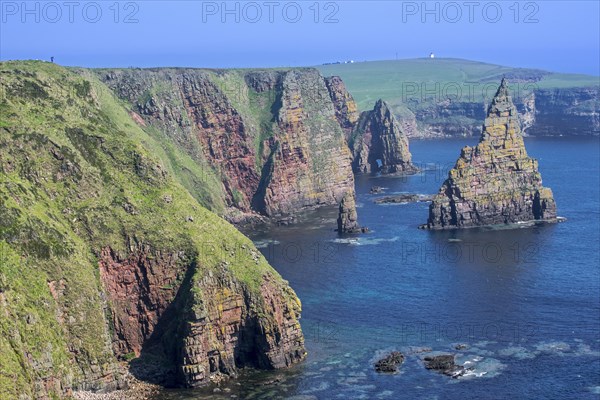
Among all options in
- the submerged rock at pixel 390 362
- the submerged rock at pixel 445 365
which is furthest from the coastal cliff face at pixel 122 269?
the submerged rock at pixel 445 365

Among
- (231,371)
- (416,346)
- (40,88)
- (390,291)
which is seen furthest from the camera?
(390,291)

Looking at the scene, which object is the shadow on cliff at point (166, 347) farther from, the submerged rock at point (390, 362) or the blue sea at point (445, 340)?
the submerged rock at point (390, 362)

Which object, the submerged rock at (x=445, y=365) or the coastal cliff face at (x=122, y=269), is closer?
the coastal cliff face at (x=122, y=269)

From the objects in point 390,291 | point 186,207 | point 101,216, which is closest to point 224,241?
point 186,207

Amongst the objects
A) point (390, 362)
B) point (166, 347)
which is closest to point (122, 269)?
point (166, 347)

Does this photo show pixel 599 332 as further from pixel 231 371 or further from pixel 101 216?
pixel 101 216

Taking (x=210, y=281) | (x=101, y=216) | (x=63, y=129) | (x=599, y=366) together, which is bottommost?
(x=599, y=366)
